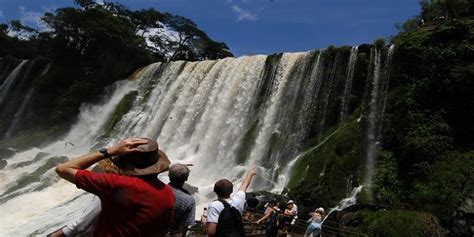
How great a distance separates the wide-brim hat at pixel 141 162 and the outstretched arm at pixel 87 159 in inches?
1.1

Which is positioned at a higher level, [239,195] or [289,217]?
[239,195]

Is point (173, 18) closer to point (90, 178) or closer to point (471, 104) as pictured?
point (471, 104)

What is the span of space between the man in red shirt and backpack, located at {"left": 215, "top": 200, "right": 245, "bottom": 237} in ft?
4.65

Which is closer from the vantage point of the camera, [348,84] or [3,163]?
[348,84]

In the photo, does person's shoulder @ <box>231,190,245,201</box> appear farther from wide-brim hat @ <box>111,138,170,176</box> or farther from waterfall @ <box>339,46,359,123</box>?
waterfall @ <box>339,46,359,123</box>

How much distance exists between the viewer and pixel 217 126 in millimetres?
23578

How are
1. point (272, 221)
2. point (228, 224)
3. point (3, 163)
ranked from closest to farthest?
point (228, 224) < point (272, 221) < point (3, 163)

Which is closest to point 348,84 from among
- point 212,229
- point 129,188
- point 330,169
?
point 330,169

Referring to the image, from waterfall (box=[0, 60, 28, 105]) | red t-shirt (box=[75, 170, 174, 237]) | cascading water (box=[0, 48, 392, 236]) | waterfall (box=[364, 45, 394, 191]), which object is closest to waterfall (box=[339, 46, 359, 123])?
cascading water (box=[0, 48, 392, 236])

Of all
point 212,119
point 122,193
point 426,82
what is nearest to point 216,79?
point 212,119

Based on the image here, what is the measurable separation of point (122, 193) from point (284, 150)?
17.4 m

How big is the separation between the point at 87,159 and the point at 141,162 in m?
0.28

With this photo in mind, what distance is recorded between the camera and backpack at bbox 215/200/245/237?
13.9ft

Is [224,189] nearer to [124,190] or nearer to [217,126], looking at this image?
[124,190]
